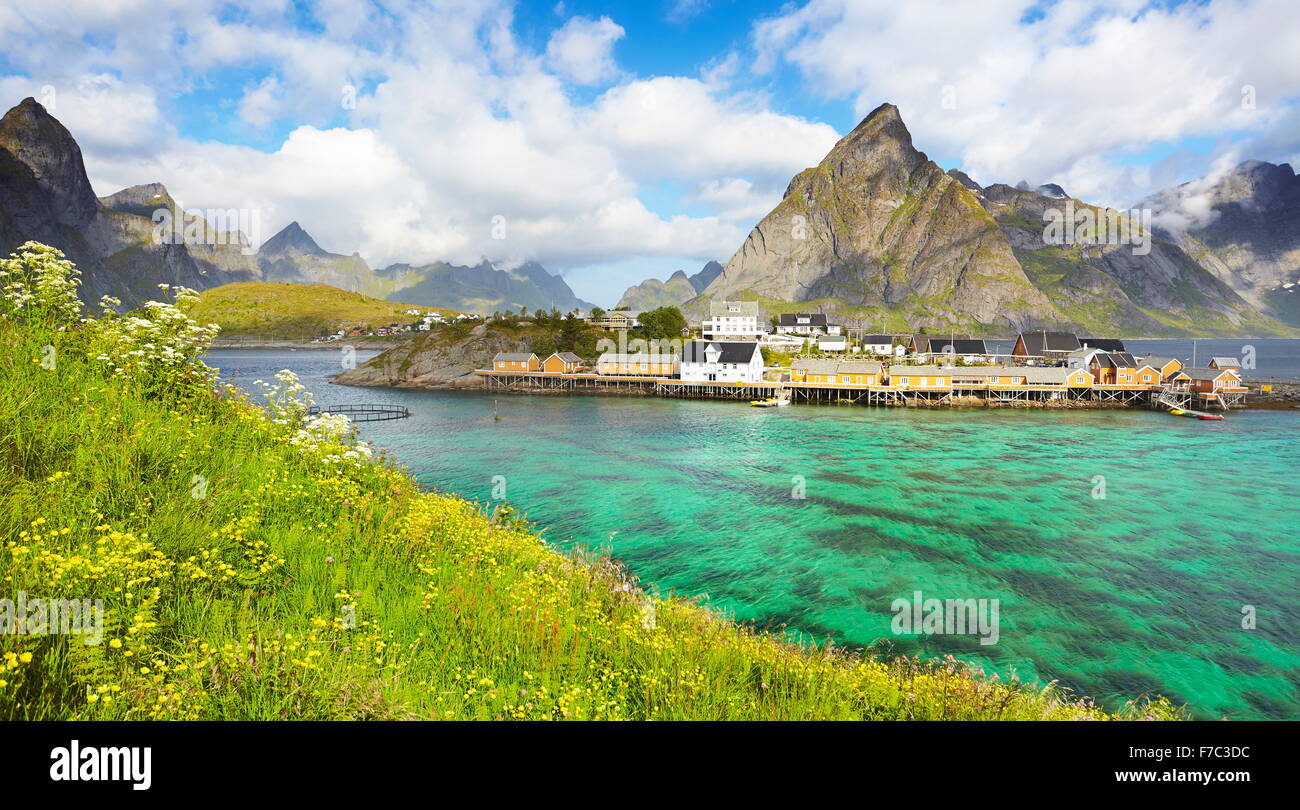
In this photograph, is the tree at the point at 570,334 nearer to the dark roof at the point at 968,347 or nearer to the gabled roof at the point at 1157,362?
the dark roof at the point at 968,347

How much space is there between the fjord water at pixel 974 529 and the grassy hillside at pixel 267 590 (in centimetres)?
380

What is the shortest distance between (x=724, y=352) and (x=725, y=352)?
0.20m

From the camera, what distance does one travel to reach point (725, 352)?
95500mm

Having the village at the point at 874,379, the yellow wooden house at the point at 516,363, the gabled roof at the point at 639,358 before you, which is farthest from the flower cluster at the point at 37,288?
the yellow wooden house at the point at 516,363

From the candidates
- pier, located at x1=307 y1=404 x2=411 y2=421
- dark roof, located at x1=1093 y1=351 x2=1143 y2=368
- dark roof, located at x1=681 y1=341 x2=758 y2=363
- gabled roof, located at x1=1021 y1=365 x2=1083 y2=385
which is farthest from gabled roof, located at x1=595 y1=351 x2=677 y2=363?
dark roof, located at x1=1093 y1=351 x2=1143 y2=368

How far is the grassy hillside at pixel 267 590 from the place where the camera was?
14.8 ft

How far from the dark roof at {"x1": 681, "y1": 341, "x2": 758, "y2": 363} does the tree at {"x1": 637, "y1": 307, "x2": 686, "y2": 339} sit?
93.8 feet

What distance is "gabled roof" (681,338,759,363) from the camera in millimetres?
94375

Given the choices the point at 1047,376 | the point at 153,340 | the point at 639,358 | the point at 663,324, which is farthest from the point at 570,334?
the point at 153,340

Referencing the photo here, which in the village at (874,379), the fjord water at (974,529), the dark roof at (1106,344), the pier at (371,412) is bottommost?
the fjord water at (974,529)

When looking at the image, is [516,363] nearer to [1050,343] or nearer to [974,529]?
[974,529]

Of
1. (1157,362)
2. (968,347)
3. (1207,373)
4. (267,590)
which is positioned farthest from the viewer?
(968,347)

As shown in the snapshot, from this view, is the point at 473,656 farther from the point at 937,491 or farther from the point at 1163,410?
the point at 1163,410

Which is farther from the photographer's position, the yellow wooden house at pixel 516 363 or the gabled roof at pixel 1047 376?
the yellow wooden house at pixel 516 363
